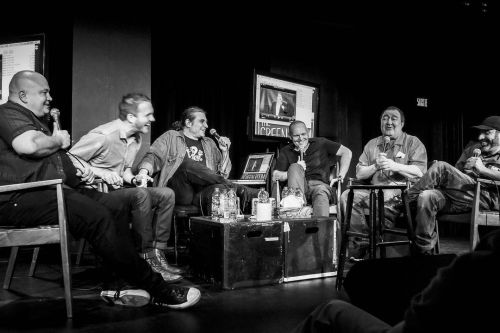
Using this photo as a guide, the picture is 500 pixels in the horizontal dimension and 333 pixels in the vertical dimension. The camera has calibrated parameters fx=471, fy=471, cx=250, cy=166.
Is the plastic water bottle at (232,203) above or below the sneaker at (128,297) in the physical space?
above

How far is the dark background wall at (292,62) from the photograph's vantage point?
4.09 meters

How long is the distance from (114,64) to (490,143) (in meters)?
3.15

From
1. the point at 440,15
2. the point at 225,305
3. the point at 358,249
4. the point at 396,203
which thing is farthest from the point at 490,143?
the point at 440,15

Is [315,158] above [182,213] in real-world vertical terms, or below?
above

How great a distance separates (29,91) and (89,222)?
33.9 inches

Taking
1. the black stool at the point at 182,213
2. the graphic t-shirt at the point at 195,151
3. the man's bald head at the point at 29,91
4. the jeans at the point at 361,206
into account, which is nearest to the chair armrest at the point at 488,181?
the jeans at the point at 361,206

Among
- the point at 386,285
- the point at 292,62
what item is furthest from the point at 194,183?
the point at 292,62

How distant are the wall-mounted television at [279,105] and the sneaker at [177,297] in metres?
2.70

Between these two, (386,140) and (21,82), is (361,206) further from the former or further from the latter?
(21,82)

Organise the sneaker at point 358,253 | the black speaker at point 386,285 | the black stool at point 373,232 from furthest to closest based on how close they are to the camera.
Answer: the sneaker at point 358,253
the black stool at point 373,232
the black speaker at point 386,285

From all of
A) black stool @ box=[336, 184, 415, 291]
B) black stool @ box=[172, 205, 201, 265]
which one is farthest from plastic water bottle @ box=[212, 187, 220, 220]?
black stool @ box=[336, 184, 415, 291]

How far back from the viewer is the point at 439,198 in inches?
135

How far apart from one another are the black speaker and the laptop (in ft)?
9.06

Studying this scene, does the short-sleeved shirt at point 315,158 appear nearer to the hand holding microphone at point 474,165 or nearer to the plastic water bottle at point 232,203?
the plastic water bottle at point 232,203
